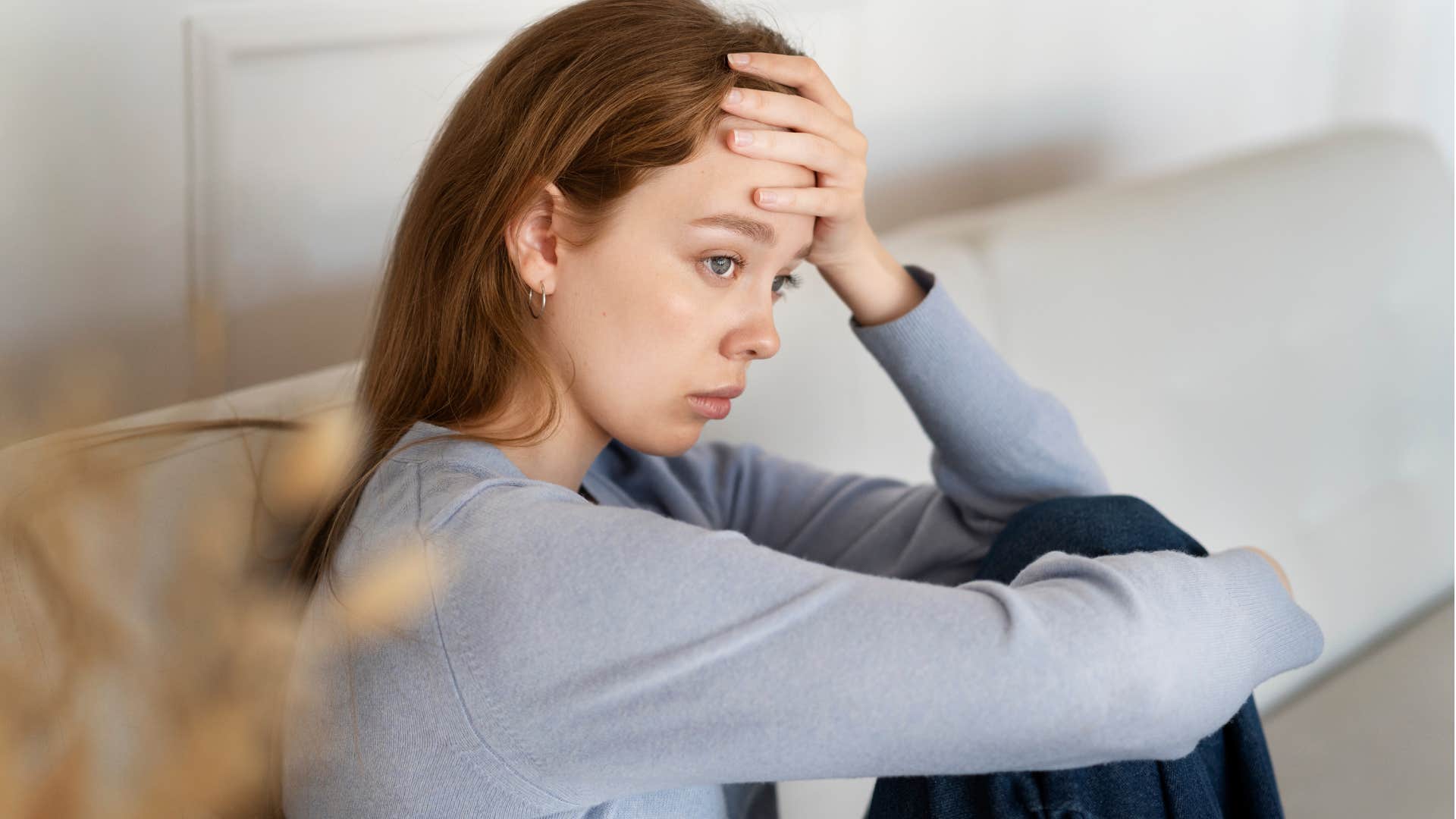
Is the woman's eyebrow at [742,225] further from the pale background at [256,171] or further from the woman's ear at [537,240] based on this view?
the pale background at [256,171]

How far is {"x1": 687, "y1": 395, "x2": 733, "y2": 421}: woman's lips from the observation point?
887mm

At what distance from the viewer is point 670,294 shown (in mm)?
833

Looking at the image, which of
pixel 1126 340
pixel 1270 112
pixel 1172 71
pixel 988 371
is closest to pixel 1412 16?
pixel 1270 112

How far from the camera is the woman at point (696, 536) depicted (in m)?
0.64

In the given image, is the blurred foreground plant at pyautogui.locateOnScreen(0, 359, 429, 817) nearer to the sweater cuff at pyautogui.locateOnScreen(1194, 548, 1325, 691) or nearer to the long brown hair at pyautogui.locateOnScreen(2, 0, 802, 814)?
the long brown hair at pyautogui.locateOnScreen(2, 0, 802, 814)

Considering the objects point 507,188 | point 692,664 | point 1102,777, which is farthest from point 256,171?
point 1102,777

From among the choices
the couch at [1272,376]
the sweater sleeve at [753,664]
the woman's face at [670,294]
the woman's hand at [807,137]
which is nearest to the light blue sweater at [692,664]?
the sweater sleeve at [753,664]

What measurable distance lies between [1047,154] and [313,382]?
1.41m

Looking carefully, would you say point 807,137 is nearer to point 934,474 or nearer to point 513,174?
point 513,174

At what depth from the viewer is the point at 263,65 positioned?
3.93 feet

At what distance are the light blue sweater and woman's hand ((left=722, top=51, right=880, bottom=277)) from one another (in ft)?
0.87

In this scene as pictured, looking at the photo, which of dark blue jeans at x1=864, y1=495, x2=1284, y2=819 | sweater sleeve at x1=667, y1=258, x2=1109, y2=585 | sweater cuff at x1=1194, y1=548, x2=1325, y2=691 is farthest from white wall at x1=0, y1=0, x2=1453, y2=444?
sweater cuff at x1=1194, y1=548, x2=1325, y2=691

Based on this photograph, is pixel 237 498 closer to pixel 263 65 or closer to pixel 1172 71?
pixel 263 65

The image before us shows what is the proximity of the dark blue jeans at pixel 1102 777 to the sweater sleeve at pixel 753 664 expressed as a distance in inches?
6.3
